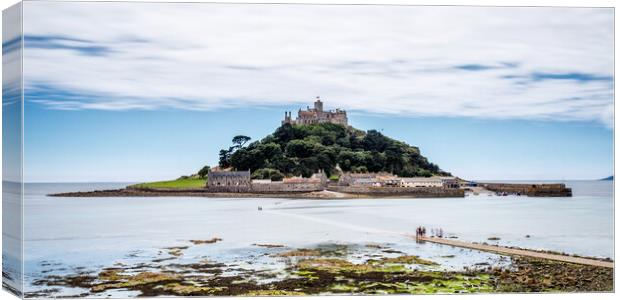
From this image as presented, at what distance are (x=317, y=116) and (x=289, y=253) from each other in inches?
133

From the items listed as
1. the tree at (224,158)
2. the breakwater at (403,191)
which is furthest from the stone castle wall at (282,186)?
the tree at (224,158)

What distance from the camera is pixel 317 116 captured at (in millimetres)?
13789

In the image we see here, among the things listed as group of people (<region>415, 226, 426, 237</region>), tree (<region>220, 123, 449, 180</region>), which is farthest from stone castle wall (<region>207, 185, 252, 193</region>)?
group of people (<region>415, 226, 426, 237</region>)

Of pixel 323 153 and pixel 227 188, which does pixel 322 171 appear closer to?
pixel 323 153

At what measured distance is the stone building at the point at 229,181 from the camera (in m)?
15.2

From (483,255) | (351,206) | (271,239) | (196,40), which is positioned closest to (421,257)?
(483,255)

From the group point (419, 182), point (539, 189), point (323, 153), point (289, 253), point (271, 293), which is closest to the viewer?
point (271, 293)

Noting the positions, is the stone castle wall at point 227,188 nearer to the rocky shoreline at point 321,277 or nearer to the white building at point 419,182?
the white building at point 419,182

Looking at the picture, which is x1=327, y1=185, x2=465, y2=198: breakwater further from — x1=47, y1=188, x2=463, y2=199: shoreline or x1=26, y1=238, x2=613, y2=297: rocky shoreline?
x1=26, y1=238, x2=613, y2=297: rocky shoreline

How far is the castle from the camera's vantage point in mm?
12391

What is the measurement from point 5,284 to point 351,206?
8.09 m

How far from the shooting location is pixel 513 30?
36.8 ft

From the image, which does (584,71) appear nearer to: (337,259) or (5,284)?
(337,259)

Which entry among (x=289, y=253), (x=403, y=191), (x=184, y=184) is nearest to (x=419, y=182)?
(x=403, y=191)
